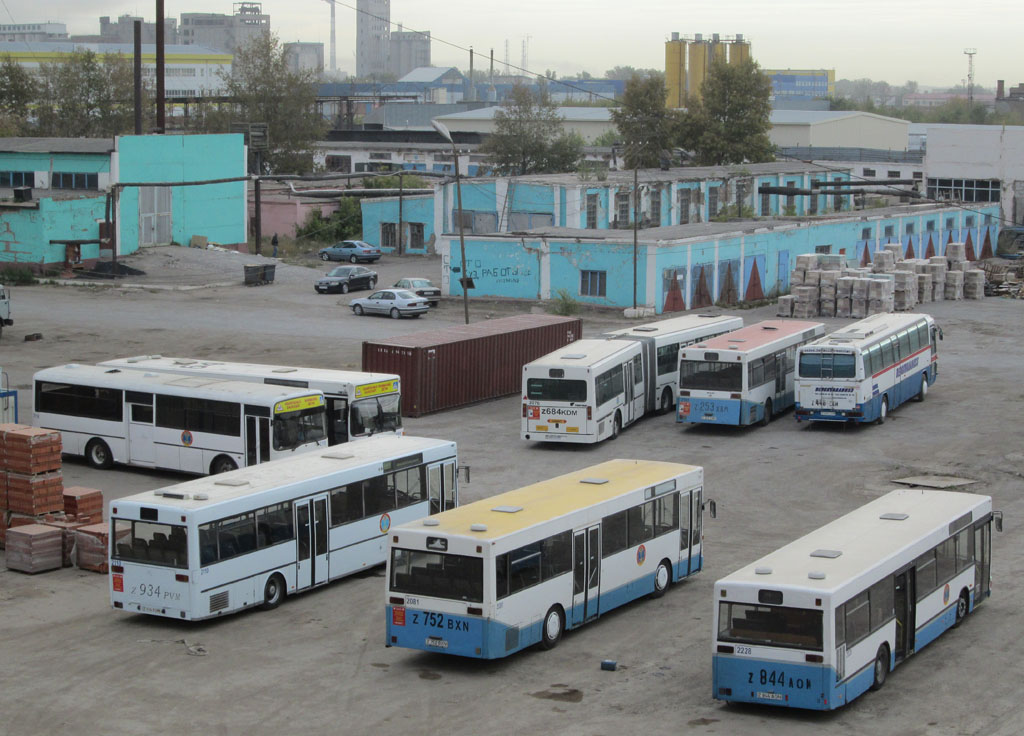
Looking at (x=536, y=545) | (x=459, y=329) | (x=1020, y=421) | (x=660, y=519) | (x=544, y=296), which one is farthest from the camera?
(x=544, y=296)

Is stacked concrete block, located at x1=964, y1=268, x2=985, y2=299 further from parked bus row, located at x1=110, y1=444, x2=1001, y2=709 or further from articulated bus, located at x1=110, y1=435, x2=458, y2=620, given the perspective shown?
articulated bus, located at x1=110, y1=435, x2=458, y2=620

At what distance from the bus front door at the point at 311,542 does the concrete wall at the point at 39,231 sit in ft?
149

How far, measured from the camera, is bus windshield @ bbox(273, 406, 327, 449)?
2705 centimetres

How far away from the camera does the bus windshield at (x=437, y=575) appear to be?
16.4m

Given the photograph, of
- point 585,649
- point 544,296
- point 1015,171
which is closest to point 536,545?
point 585,649

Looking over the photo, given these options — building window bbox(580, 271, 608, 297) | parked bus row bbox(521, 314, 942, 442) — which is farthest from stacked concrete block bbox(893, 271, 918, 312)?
parked bus row bbox(521, 314, 942, 442)

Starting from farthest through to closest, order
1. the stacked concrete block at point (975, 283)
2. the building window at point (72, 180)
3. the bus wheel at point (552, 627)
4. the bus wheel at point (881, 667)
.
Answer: the building window at point (72, 180) → the stacked concrete block at point (975, 283) → the bus wheel at point (552, 627) → the bus wheel at point (881, 667)

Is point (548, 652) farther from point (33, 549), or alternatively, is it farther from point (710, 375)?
point (710, 375)

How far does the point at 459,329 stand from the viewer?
38844mm

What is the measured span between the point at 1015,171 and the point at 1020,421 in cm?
4906

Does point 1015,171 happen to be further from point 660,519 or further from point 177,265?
point 660,519

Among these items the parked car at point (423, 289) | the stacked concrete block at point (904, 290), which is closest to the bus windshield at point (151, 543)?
the parked car at point (423, 289)

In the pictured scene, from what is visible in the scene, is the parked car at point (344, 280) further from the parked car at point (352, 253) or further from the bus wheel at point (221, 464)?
the bus wheel at point (221, 464)

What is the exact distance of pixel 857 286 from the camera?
53.8 metres
